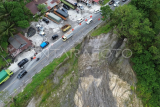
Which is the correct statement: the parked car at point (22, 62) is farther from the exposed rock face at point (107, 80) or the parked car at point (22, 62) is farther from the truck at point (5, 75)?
the exposed rock face at point (107, 80)

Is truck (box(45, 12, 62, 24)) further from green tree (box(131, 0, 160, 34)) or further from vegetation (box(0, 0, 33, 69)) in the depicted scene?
green tree (box(131, 0, 160, 34))

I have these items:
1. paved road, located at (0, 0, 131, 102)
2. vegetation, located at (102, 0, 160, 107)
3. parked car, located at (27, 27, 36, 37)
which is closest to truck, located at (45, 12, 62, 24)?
paved road, located at (0, 0, 131, 102)

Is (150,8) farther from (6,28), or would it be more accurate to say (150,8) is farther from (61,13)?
(6,28)

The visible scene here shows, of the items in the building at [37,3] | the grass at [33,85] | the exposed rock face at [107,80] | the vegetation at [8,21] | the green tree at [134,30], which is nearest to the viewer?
the green tree at [134,30]

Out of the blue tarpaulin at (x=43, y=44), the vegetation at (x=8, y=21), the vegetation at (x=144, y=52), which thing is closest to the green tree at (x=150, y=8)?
the vegetation at (x=144, y=52)

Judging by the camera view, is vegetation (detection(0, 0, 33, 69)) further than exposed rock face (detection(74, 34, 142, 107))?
Yes

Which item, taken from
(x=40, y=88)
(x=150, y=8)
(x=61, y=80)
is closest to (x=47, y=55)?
(x=61, y=80)

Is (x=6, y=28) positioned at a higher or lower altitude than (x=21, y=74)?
higher
